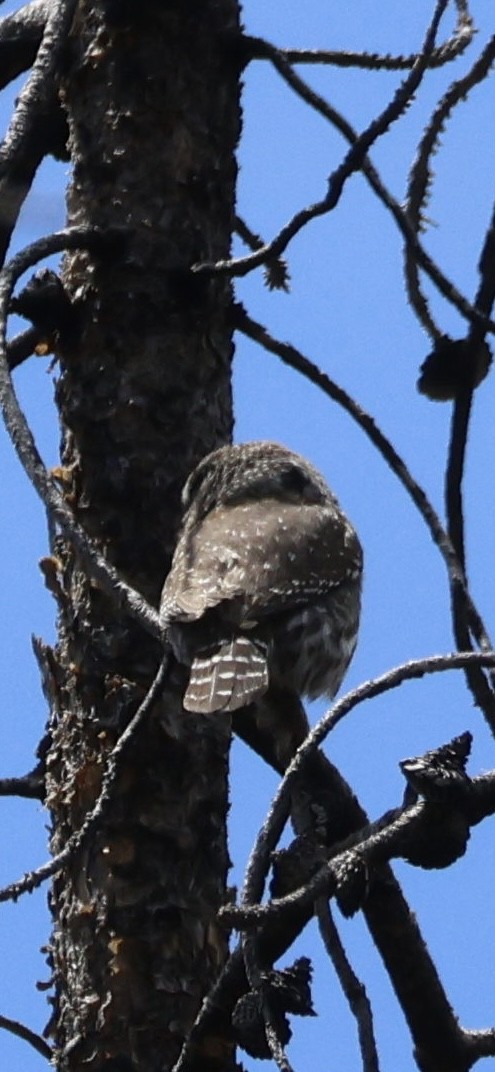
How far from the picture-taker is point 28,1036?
430 cm

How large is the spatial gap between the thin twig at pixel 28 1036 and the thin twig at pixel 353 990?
126 centimetres

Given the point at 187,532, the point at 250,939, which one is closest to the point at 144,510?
the point at 187,532

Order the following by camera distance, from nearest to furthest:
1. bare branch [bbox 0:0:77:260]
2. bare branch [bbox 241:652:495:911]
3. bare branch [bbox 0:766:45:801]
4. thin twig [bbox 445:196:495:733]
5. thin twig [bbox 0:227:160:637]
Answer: bare branch [bbox 241:652:495:911] → thin twig [bbox 0:227:160:637] → bare branch [bbox 0:0:77:260] → thin twig [bbox 445:196:495:733] → bare branch [bbox 0:766:45:801]

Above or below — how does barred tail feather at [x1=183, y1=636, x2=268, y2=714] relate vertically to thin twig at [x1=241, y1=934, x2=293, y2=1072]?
above

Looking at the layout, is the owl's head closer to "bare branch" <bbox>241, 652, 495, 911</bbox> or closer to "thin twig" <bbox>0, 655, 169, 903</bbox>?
"thin twig" <bbox>0, 655, 169, 903</bbox>

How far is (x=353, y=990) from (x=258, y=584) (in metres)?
2.09

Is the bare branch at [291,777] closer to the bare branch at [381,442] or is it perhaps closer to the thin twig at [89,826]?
the thin twig at [89,826]

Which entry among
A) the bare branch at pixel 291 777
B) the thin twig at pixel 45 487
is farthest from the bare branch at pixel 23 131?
the bare branch at pixel 291 777

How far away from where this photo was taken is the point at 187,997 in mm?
4328

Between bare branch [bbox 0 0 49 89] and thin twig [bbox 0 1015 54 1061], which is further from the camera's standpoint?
bare branch [bbox 0 0 49 89]

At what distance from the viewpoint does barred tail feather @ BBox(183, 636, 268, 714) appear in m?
4.43

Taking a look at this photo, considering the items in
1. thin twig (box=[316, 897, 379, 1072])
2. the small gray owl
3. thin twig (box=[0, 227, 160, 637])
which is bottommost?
thin twig (box=[316, 897, 379, 1072])

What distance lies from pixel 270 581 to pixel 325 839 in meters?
1.27

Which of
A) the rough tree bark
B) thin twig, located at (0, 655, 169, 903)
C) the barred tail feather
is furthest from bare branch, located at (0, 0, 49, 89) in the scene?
thin twig, located at (0, 655, 169, 903)
